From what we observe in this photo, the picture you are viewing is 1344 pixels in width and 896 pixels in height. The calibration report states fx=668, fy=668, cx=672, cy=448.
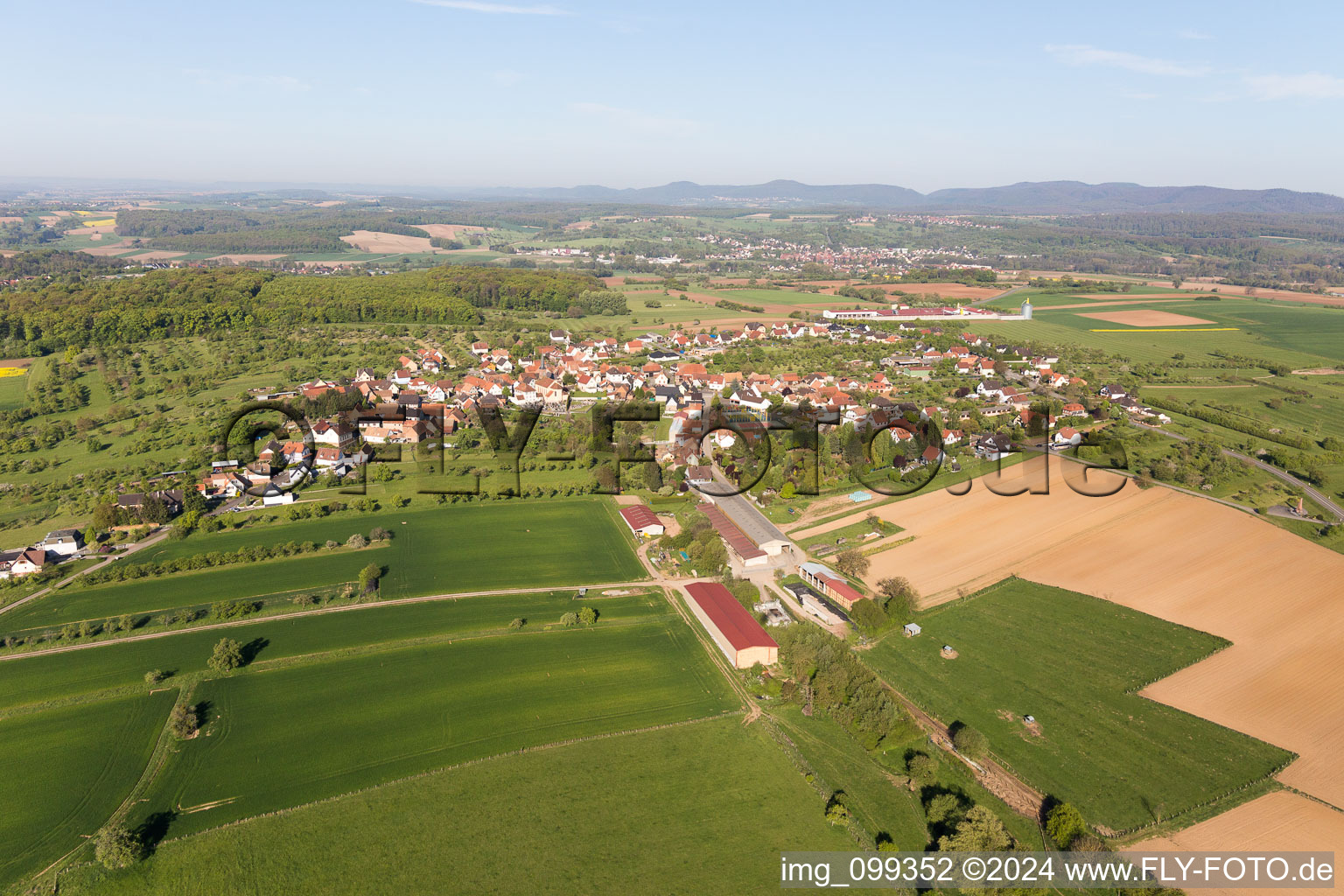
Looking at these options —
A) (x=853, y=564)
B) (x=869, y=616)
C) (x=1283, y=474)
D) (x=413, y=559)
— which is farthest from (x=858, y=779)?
(x=1283, y=474)

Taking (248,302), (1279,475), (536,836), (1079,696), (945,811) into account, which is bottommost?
(536,836)

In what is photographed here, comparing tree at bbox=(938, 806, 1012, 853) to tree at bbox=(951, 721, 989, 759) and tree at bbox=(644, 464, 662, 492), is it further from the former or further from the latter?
tree at bbox=(644, 464, 662, 492)

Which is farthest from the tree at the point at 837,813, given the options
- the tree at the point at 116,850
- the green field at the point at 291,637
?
the tree at the point at 116,850

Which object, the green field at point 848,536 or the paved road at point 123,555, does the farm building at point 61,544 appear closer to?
the paved road at point 123,555

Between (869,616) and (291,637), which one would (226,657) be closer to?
(291,637)

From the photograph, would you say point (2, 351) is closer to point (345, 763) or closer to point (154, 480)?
point (154, 480)

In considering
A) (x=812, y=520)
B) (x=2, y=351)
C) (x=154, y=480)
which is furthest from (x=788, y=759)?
(x=2, y=351)

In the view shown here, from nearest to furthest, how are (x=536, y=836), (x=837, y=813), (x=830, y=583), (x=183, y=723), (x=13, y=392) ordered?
(x=536, y=836) → (x=837, y=813) → (x=183, y=723) → (x=830, y=583) → (x=13, y=392)
